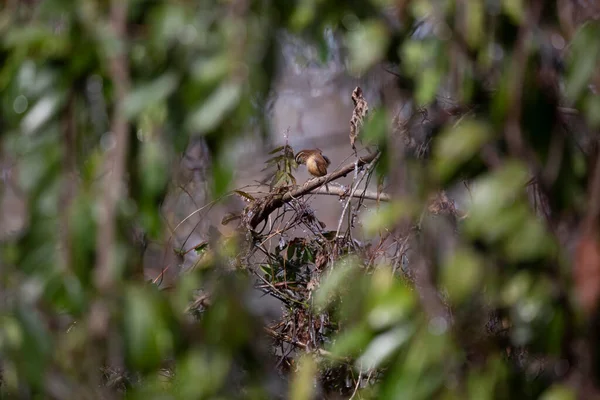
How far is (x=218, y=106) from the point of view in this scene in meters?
0.69

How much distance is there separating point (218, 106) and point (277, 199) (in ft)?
5.90

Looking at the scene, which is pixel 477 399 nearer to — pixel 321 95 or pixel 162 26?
pixel 162 26

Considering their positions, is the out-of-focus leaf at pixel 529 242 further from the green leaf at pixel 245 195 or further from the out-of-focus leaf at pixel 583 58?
the green leaf at pixel 245 195

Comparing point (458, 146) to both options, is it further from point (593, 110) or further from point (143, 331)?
point (143, 331)

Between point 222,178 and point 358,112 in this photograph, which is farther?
point 358,112

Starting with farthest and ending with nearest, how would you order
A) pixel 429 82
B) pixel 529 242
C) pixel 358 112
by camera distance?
pixel 358 112
pixel 429 82
pixel 529 242

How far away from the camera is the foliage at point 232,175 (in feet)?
2.27

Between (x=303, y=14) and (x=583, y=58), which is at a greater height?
(x=303, y=14)

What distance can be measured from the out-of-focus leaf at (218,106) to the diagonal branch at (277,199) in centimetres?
162

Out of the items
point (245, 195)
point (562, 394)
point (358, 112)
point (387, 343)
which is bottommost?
point (562, 394)

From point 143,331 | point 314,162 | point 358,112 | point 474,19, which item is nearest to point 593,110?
point 474,19

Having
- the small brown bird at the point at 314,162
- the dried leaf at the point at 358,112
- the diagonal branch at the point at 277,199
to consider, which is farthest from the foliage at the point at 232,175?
the small brown bird at the point at 314,162

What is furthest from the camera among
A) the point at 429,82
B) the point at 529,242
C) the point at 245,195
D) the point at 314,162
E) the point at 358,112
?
the point at 314,162

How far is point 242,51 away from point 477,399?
1.41 feet
